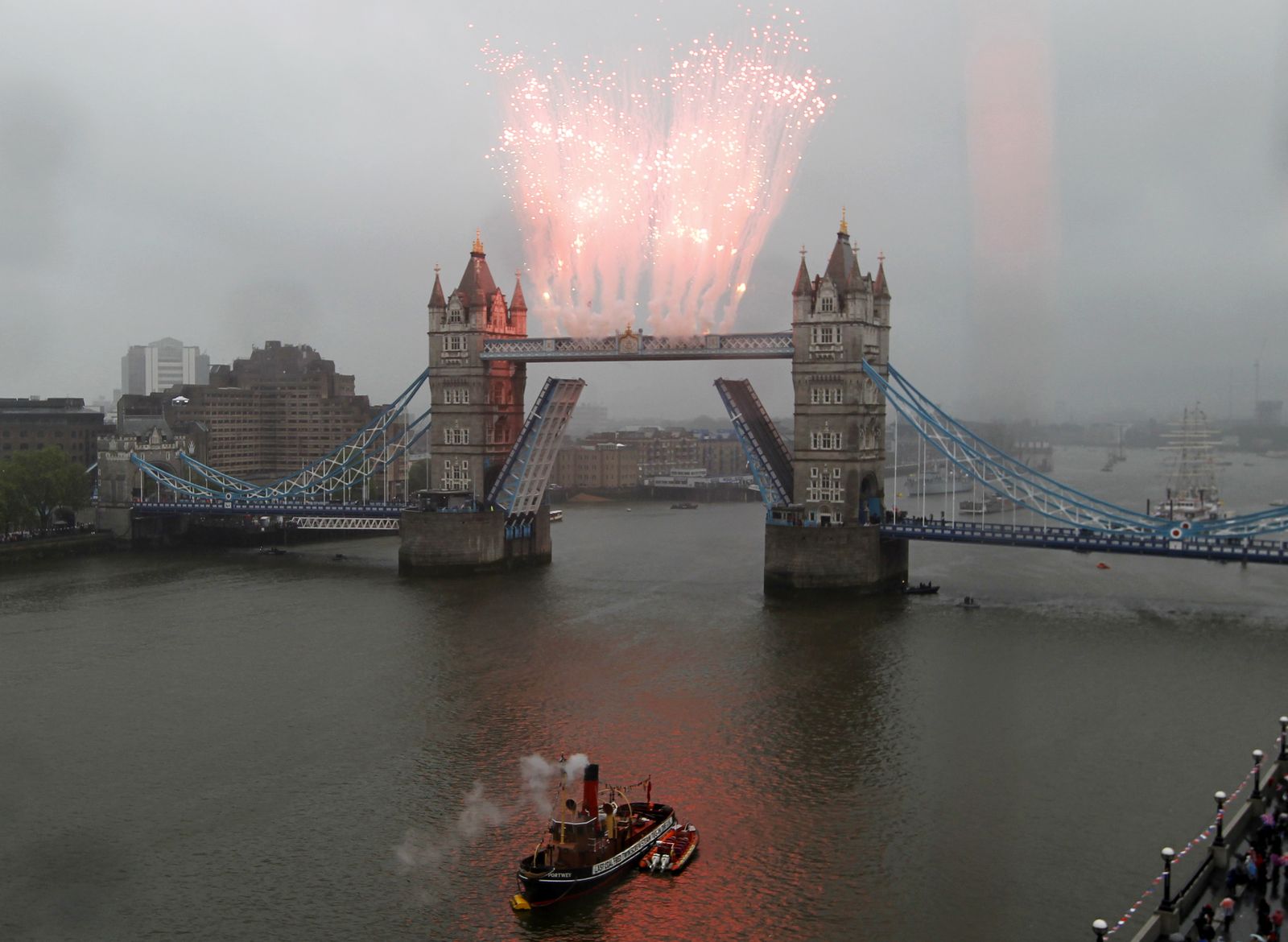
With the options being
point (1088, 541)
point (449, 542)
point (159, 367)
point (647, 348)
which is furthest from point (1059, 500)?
point (159, 367)

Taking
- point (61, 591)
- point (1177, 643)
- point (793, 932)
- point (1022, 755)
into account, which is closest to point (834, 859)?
point (793, 932)

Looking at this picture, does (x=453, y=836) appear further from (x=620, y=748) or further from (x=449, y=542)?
(x=449, y=542)

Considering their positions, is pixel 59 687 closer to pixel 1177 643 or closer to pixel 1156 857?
pixel 1156 857

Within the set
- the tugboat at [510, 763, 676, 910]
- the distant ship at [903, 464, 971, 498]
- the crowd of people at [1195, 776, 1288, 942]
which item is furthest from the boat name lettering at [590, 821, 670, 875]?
the distant ship at [903, 464, 971, 498]

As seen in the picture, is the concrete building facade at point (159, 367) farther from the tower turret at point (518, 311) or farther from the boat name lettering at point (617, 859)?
the boat name lettering at point (617, 859)

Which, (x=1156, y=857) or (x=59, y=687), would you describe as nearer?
(x=1156, y=857)

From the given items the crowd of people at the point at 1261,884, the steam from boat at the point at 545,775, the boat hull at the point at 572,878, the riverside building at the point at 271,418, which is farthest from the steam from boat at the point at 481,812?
the riverside building at the point at 271,418

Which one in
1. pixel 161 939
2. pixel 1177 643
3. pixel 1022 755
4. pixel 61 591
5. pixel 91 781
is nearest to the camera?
pixel 161 939
